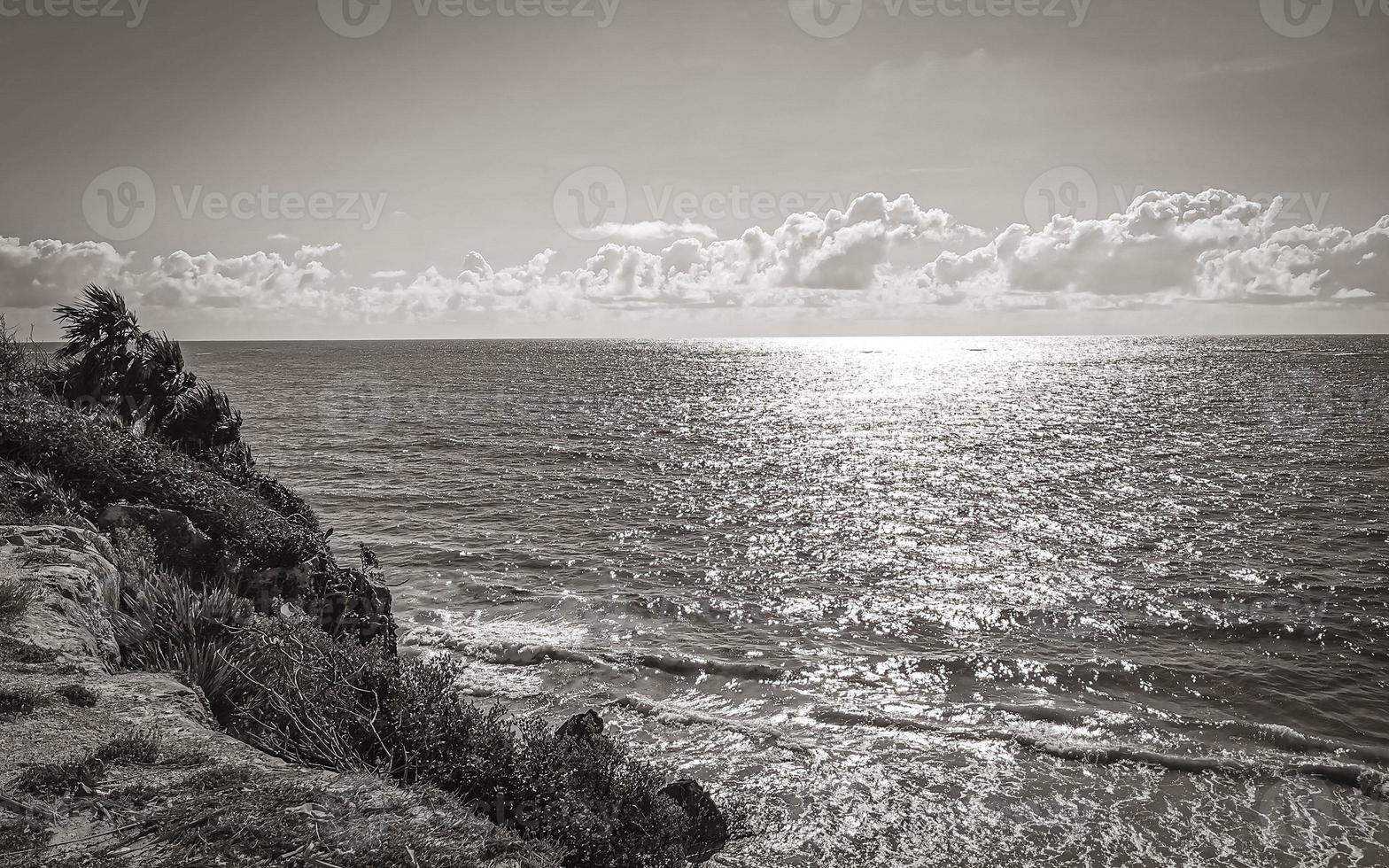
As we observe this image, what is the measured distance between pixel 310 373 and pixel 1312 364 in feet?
578

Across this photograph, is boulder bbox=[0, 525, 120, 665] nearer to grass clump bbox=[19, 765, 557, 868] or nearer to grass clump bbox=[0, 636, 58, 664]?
grass clump bbox=[0, 636, 58, 664]

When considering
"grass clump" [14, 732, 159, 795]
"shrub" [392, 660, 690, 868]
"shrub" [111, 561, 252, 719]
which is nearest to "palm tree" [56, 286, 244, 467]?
"shrub" [111, 561, 252, 719]

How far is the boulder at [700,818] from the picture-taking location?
989 cm

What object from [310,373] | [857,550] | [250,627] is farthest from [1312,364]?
[310,373]

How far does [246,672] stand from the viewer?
7824 millimetres

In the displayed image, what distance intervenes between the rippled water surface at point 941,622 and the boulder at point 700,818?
43 cm

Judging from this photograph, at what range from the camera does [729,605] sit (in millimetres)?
19781

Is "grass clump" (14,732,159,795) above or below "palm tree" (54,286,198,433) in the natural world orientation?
below

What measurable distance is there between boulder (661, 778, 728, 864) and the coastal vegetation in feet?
0.08

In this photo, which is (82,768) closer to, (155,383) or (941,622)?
(155,383)

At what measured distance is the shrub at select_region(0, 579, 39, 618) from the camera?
6.55m

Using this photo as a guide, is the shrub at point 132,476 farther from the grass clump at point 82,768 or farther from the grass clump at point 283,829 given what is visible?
the grass clump at point 283,829

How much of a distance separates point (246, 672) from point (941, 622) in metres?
16.0

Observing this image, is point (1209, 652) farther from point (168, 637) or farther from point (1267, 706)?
point (168, 637)
